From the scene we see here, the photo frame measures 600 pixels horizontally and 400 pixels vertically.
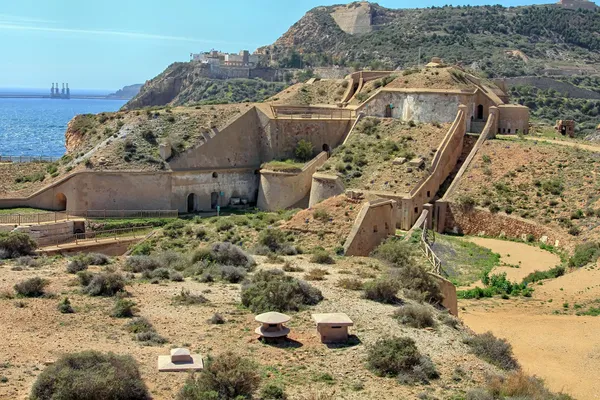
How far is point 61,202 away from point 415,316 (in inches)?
959

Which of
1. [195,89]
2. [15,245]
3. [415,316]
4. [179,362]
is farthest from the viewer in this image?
→ [195,89]

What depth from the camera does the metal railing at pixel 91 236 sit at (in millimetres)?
32625

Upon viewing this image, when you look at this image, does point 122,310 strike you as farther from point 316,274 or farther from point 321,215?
point 321,215

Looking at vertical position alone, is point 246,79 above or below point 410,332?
above

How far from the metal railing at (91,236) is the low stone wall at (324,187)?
26.1 feet

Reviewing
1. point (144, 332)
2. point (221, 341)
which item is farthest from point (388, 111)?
point (144, 332)

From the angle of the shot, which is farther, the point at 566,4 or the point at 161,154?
the point at 566,4

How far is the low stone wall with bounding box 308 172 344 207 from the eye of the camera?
36.2 m

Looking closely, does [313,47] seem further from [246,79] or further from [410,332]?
[410,332]

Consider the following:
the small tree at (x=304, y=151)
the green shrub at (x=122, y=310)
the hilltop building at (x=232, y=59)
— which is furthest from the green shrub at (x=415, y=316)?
the hilltop building at (x=232, y=59)

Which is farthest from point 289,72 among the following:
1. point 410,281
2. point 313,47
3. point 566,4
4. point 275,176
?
point 410,281

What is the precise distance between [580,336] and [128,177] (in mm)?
23532

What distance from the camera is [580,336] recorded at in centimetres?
2098

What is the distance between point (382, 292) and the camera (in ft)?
63.4
